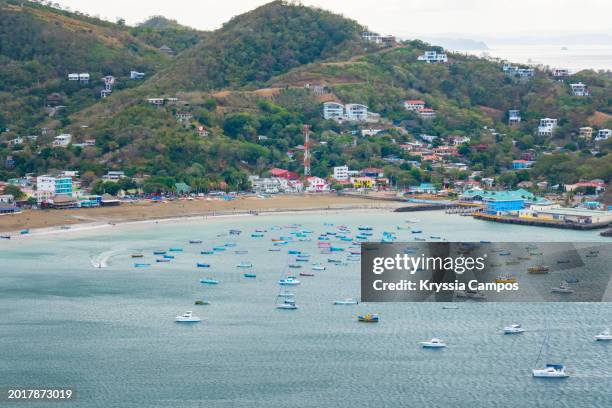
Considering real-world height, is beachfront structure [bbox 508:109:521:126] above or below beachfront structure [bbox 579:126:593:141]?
above

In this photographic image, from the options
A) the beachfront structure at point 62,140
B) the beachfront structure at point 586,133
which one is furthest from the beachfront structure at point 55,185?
the beachfront structure at point 586,133

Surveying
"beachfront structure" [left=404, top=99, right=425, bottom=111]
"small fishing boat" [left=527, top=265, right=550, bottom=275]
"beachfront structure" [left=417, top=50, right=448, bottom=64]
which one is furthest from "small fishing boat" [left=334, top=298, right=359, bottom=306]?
"beachfront structure" [left=417, top=50, right=448, bottom=64]

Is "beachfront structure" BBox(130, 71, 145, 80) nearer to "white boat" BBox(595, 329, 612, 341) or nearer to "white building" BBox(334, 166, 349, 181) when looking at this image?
"white building" BBox(334, 166, 349, 181)

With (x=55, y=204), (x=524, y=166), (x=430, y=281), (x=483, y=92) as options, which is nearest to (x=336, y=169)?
(x=524, y=166)

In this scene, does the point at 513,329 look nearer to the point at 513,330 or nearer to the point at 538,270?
the point at 513,330

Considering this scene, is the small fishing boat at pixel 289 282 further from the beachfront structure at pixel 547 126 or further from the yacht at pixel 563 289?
the beachfront structure at pixel 547 126
